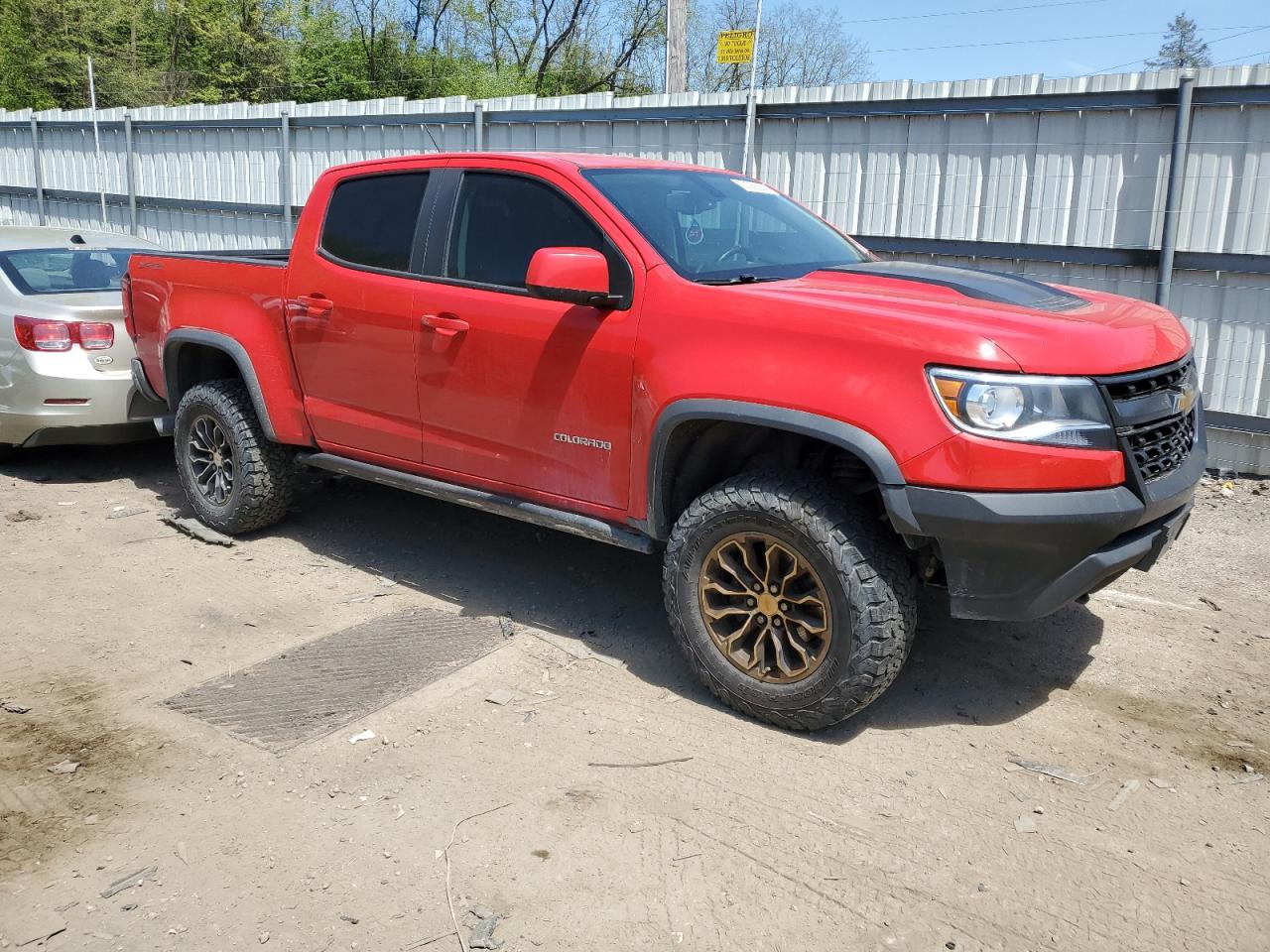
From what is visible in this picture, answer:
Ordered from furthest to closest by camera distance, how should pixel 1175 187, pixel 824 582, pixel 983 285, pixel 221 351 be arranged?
pixel 1175 187, pixel 221 351, pixel 983 285, pixel 824 582

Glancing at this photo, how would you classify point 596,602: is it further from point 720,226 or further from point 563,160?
point 563,160

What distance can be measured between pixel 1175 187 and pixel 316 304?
5.43 metres

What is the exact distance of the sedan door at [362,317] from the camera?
4.92 meters

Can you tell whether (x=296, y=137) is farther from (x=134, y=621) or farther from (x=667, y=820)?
(x=667, y=820)

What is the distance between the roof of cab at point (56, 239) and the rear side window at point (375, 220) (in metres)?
3.36

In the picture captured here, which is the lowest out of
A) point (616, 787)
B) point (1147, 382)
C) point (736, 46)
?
point (616, 787)

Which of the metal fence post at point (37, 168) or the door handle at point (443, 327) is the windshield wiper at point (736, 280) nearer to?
the door handle at point (443, 327)

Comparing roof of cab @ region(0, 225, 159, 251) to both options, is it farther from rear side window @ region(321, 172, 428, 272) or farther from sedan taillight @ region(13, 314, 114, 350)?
rear side window @ region(321, 172, 428, 272)

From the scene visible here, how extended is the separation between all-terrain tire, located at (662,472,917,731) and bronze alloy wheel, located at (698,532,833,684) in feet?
0.09

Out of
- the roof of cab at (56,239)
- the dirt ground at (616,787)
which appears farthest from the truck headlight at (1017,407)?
the roof of cab at (56,239)

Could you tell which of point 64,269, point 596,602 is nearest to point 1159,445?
point 596,602

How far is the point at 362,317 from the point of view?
5012 millimetres

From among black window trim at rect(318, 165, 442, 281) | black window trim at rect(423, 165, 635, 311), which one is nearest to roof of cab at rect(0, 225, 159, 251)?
black window trim at rect(318, 165, 442, 281)

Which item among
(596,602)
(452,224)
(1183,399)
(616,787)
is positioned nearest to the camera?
(616,787)
